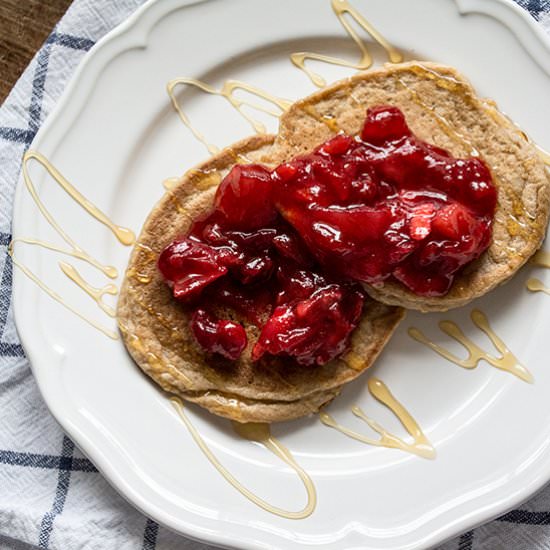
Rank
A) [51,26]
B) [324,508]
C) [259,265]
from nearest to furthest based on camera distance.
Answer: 1. [259,265]
2. [324,508]
3. [51,26]

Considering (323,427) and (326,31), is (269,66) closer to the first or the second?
(326,31)

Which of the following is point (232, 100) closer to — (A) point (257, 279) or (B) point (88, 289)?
(A) point (257, 279)

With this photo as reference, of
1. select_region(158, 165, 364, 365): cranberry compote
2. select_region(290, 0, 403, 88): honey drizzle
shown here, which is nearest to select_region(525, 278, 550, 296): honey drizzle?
select_region(158, 165, 364, 365): cranberry compote

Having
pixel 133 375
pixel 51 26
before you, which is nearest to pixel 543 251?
pixel 133 375

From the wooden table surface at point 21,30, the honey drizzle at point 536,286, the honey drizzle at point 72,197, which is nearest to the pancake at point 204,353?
the honey drizzle at point 72,197

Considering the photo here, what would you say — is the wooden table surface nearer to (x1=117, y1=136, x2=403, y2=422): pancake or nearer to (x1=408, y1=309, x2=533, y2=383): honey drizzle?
(x1=117, y1=136, x2=403, y2=422): pancake
